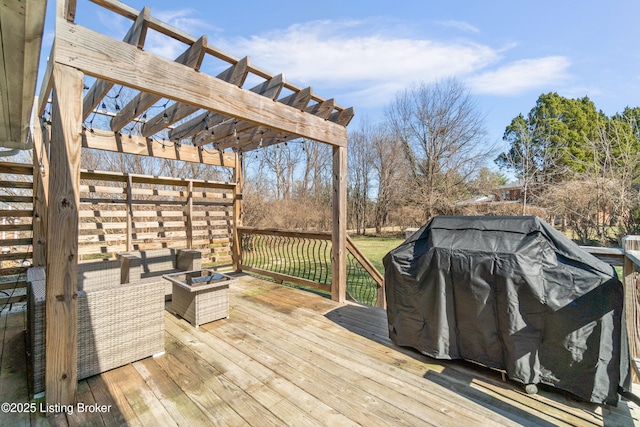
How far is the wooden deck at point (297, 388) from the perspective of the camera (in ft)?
5.67

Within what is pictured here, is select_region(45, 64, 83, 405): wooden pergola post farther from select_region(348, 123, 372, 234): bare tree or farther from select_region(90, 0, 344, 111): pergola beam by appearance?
select_region(348, 123, 372, 234): bare tree

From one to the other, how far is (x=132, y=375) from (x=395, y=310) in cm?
217

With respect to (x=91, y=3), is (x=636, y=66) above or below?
above

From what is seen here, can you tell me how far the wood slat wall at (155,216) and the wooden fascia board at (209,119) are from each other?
917 millimetres

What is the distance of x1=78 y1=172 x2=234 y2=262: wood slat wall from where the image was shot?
466 centimetres

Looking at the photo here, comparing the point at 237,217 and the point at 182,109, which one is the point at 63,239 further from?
the point at 237,217

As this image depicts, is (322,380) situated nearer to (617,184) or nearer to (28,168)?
(28,168)

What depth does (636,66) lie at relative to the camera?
41.6 feet

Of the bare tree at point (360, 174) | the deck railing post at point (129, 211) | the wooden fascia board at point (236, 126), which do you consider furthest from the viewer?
the bare tree at point (360, 174)

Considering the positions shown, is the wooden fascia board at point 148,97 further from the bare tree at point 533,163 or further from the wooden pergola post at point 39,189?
the bare tree at point 533,163

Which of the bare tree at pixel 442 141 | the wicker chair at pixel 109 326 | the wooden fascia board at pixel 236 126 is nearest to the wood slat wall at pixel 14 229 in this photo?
the wicker chair at pixel 109 326

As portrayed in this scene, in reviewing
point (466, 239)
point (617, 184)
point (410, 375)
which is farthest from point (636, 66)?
point (410, 375)

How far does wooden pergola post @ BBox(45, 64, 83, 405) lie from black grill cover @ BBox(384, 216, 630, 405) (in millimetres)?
2339

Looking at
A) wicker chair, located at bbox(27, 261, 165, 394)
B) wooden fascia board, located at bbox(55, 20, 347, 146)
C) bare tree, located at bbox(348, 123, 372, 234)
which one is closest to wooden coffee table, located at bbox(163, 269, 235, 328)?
wicker chair, located at bbox(27, 261, 165, 394)
